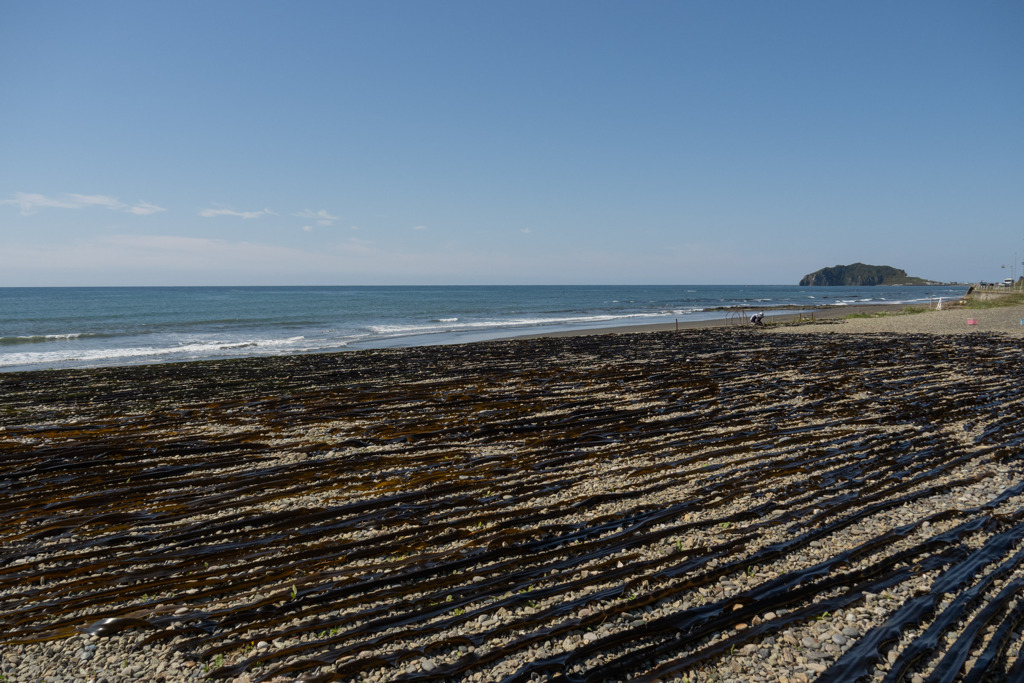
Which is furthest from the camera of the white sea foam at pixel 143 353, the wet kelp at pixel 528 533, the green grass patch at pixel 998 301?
the green grass patch at pixel 998 301

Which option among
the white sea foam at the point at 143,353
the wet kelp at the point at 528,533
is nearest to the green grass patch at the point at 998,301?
the wet kelp at the point at 528,533

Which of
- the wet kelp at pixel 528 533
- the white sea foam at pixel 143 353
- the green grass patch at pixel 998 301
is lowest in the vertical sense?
the wet kelp at pixel 528 533

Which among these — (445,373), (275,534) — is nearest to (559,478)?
(275,534)

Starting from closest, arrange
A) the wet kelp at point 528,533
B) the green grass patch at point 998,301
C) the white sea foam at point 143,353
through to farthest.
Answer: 1. the wet kelp at point 528,533
2. the white sea foam at point 143,353
3. the green grass patch at point 998,301

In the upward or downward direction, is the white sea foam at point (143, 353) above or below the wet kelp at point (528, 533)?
above

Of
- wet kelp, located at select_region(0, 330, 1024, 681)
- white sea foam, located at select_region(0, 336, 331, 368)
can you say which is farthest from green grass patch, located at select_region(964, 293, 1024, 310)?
white sea foam, located at select_region(0, 336, 331, 368)

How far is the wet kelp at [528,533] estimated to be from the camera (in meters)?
3.87

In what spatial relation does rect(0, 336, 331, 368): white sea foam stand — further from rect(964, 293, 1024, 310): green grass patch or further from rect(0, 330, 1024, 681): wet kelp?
rect(964, 293, 1024, 310): green grass patch

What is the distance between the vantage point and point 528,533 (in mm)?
5520

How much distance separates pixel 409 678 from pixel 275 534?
286cm

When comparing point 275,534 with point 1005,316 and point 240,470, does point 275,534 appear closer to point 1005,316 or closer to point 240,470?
point 240,470

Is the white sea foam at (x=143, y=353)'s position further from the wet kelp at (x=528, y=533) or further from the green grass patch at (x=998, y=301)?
the green grass patch at (x=998, y=301)

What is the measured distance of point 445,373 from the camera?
54.6 ft

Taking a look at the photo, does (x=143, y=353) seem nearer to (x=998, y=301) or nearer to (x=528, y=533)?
(x=528, y=533)
